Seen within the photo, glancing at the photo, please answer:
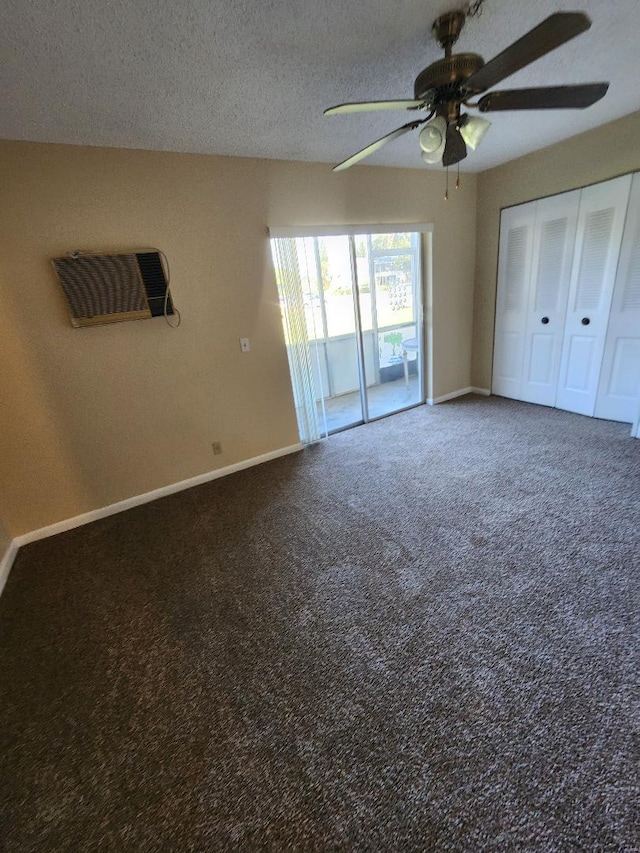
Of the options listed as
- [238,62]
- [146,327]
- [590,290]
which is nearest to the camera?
[238,62]

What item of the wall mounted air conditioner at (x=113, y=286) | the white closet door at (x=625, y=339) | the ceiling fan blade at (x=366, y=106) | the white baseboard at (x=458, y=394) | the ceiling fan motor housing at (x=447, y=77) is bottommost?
the white baseboard at (x=458, y=394)

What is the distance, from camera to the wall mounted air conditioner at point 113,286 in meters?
2.23

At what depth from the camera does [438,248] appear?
12.2 ft

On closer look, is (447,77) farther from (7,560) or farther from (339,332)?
(7,560)

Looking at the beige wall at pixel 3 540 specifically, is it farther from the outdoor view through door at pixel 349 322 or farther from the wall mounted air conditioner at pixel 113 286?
the outdoor view through door at pixel 349 322

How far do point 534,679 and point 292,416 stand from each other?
100 inches

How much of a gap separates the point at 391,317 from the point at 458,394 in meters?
1.37

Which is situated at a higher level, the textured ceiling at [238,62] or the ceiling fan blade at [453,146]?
the textured ceiling at [238,62]

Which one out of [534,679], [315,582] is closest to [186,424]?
[315,582]

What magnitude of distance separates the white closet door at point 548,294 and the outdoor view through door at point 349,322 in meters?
1.14

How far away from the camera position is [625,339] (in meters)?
3.09

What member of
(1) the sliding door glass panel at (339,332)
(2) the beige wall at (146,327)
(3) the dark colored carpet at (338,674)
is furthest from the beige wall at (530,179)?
(3) the dark colored carpet at (338,674)

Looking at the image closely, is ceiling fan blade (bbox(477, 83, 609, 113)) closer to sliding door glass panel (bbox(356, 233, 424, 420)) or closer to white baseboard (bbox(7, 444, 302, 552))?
sliding door glass panel (bbox(356, 233, 424, 420))

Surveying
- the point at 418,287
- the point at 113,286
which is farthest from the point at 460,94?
the point at 418,287
